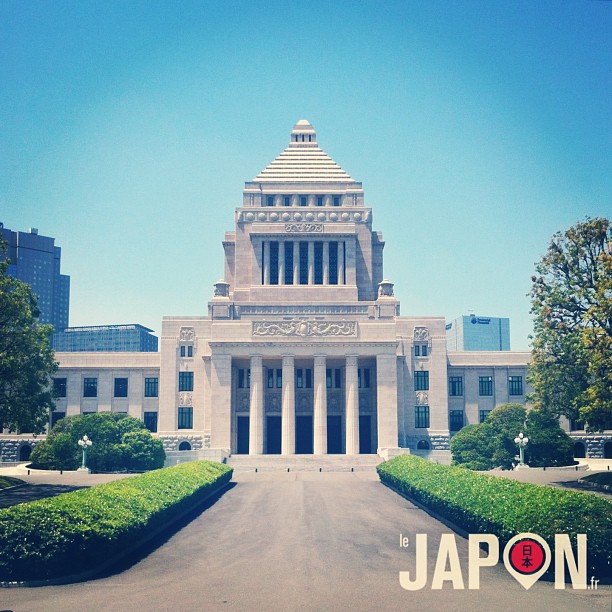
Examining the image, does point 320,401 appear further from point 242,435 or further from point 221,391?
point 242,435

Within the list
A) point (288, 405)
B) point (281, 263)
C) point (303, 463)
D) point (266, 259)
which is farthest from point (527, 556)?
point (266, 259)

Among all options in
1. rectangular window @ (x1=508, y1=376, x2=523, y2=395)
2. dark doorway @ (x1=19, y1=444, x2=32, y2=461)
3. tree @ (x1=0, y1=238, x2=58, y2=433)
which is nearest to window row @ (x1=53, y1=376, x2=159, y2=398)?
dark doorway @ (x1=19, y1=444, x2=32, y2=461)

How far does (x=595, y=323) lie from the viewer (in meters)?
42.3

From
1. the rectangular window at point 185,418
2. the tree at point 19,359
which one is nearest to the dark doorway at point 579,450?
the rectangular window at point 185,418

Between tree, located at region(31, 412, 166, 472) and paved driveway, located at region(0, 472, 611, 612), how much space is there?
29.3 m

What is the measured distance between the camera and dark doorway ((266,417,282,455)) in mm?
74750

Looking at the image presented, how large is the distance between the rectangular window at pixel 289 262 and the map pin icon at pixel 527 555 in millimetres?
60853

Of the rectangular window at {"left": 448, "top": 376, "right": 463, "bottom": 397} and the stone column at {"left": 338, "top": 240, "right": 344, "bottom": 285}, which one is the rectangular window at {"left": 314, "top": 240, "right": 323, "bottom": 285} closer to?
the stone column at {"left": 338, "top": 240, "right": 344, "bottom": 285}

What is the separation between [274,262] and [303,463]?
26.3 metres

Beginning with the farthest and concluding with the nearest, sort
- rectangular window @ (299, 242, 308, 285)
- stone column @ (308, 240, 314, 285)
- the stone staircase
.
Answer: rectangular window @ (299, 242, 308, 285), stone column @ (308, 240, 314, 285), the stone staircase

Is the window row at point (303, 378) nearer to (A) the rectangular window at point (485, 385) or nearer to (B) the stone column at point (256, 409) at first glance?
(B) the stone column at point (256, 409)

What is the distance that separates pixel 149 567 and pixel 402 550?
843cm

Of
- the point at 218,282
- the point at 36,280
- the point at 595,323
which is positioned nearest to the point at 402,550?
the point at 595,323

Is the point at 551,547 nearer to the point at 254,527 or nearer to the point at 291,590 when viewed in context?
the point at 291,590
